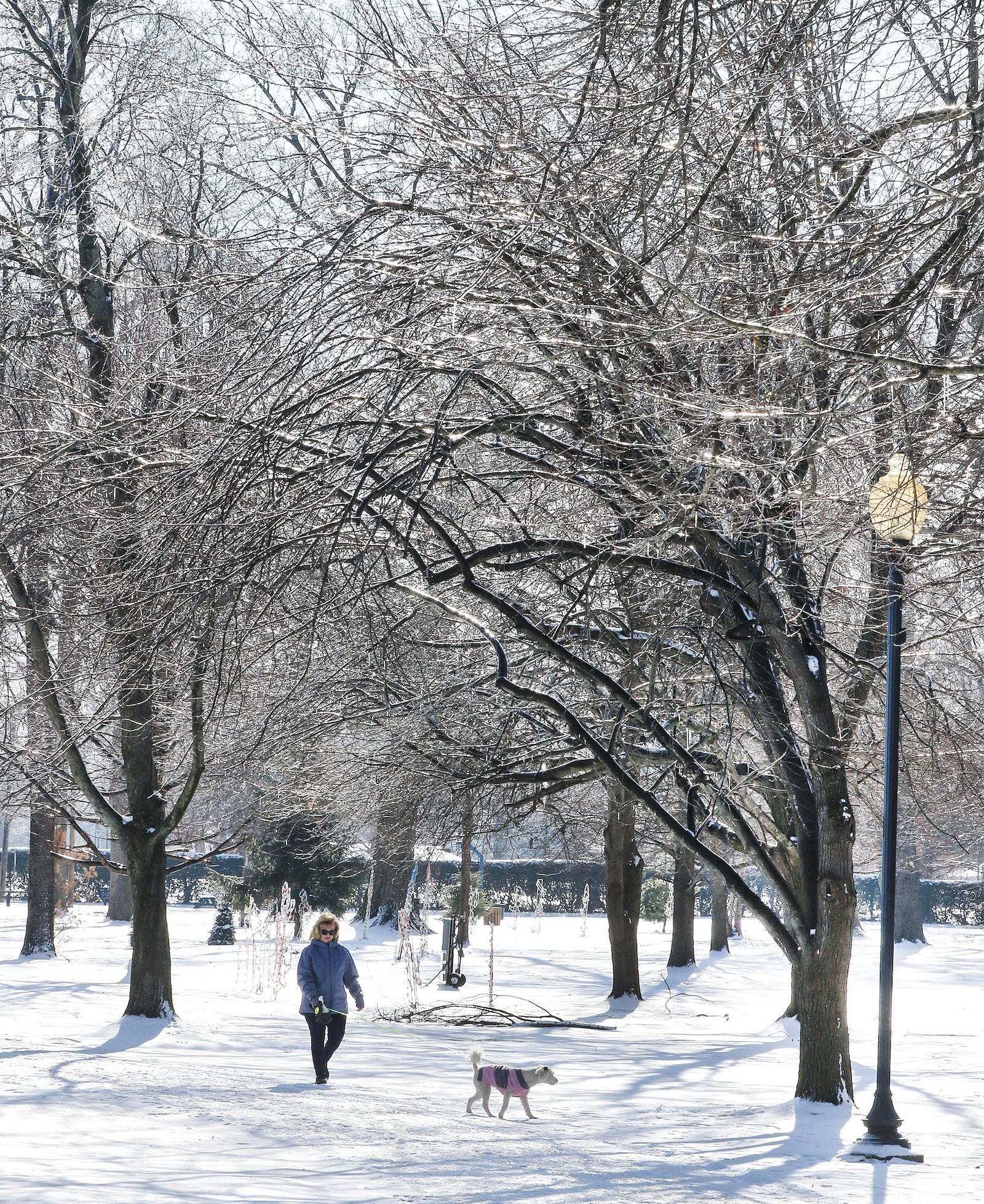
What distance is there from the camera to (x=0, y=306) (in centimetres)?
1123

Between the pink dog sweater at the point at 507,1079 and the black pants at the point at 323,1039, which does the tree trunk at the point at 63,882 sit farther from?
the pink dog sweater at the point at 507,1079

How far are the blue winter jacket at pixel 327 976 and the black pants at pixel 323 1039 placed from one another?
0.32ft

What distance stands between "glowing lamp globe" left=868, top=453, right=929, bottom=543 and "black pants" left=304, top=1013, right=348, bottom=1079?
5.75 meters

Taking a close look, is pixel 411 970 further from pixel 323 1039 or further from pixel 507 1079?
pixel 507 1079

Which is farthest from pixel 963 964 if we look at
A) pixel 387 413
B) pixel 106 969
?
pixel 387 413

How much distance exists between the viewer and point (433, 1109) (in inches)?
357

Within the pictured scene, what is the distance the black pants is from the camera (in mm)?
9695

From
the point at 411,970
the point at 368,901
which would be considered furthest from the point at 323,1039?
the point at 368,901

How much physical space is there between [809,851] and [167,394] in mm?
6489

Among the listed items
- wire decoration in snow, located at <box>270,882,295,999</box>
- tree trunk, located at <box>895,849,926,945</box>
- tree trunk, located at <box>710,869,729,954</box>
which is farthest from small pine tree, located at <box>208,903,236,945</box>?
tree trunk, located at <box>895,849,926,945</box>

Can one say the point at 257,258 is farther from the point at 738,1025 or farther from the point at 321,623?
the point at 738,1025

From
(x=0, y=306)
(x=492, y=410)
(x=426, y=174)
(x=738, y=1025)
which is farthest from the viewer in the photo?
(x=738, y=1025)

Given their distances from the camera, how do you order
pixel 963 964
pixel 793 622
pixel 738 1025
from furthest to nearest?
pixel 963 964 → pixel 738 1025 → pixel 793 622

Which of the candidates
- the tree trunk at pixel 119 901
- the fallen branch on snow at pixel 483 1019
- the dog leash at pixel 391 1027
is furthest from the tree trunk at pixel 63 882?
the dog leash at pixel 391 1027
